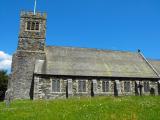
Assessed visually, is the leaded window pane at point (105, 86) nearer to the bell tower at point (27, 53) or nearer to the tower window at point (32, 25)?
the bell tower at point (27, 53)

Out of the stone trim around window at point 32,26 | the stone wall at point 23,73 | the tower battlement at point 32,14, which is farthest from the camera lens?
the tower battlement at point 32,14

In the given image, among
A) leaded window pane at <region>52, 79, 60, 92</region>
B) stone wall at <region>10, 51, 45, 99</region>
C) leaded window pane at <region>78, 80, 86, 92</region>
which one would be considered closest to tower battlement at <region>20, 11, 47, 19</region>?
stone wall at <region>10, 51, 45, 99</region>

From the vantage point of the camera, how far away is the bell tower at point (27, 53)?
4084 centimetres

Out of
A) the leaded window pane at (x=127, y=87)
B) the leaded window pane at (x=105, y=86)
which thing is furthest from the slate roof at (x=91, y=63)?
the leaded window pane at (x=127, y=87)

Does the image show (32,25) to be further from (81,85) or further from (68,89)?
(81,85)

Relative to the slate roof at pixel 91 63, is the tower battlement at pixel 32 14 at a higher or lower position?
higher

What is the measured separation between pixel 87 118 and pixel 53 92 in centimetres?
2536

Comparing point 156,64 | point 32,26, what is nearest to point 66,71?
point 32,26

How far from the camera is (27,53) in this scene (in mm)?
43406

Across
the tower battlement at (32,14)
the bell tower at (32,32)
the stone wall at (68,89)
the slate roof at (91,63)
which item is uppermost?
the tower battlement at (32,14)

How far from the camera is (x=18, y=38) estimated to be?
146 feet

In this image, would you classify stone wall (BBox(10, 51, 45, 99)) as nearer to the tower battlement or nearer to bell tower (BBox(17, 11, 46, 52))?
bell tower (BBox(17, 11, 46, 52))

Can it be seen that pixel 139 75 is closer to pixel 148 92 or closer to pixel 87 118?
pixel 148 92

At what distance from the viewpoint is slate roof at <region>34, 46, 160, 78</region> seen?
41938 millimetres
